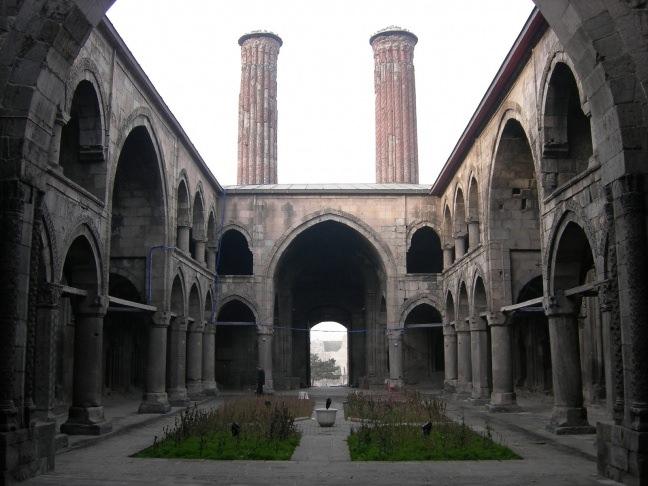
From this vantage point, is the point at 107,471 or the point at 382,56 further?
the point at 382,56

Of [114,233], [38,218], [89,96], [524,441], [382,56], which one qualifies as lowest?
[524,441]

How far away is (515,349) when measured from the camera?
977 inches

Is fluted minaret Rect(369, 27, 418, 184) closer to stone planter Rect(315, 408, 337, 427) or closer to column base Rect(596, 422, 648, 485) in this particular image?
stone planter Rect(315, 408, 337, 427)

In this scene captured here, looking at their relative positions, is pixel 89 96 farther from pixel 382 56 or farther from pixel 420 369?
pixel 382 56

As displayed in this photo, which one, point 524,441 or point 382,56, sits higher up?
point 382,56

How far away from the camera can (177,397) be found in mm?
20328

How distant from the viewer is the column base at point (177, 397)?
20172 mm

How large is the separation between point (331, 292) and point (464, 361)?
624 inches

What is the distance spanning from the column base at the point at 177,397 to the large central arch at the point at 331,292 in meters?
8.22

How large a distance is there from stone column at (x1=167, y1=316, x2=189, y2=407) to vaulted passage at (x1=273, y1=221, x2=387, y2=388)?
8037 mm

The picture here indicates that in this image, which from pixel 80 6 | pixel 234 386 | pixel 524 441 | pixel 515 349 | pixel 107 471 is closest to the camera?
pixel 80 6

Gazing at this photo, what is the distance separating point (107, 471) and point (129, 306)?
791 centimetres

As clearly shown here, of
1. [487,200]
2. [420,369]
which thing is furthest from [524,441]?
[420,369]

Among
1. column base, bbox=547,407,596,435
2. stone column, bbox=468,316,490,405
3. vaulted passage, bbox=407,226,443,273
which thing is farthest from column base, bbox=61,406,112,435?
vaulted passage, bbox=407,226,443,273
